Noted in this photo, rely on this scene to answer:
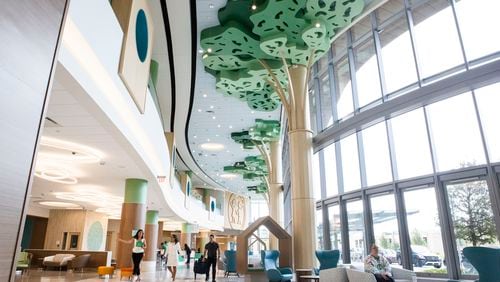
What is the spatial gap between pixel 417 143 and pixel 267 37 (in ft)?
15.0

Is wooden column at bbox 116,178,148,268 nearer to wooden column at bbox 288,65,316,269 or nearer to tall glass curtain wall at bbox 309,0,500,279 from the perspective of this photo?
wooden column at bbox 288,65,316,269

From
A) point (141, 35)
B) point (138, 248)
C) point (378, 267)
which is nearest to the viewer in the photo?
point (378, 267)

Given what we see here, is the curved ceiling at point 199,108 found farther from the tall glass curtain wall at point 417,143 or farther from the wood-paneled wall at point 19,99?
the wood-paneled wall at point 19,99

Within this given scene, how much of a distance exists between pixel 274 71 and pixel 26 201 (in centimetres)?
977

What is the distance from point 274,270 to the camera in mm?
8195

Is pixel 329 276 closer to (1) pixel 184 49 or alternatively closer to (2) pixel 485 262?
(2) pixel 485 262

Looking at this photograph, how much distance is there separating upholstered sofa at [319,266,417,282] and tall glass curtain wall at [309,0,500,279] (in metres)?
0.78

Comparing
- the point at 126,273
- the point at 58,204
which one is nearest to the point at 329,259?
the point at 126,273

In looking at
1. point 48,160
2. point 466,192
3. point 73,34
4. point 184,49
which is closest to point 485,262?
point 466,192

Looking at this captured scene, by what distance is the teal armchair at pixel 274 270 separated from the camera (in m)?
8.16

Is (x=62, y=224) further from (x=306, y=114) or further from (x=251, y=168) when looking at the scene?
(x=306, y=114)

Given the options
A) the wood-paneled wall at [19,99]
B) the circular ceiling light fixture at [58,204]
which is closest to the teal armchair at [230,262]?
the circular ceiling light fixture at [58,204]

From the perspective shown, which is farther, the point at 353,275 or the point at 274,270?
the point at 274,270

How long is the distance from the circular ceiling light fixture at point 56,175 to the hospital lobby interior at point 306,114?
10cm
